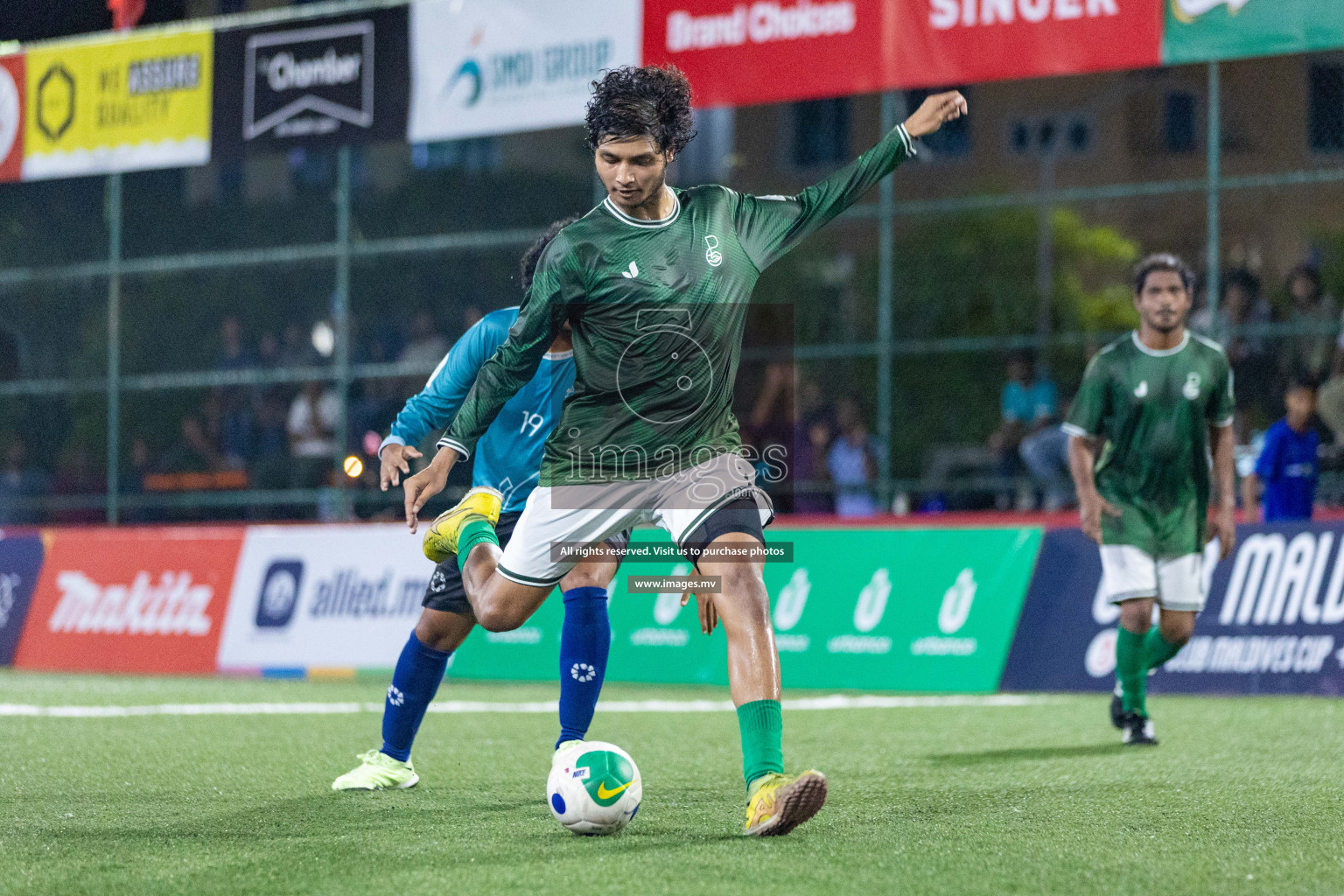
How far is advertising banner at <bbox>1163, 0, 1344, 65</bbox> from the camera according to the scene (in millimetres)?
10023

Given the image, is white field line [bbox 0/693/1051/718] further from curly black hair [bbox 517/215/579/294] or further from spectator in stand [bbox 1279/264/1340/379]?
spectator in stand [bbox 1279/264/1340/379]

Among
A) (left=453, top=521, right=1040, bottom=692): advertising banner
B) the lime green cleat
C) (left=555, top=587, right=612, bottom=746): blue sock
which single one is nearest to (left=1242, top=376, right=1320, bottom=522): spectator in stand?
(left=453, top=521, right=1040, bottom=692): advertising banner

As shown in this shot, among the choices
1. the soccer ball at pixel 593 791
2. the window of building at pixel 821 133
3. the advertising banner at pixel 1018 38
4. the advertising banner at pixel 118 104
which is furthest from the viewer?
the window of building at pixel 821 133

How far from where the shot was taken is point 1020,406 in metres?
16.0

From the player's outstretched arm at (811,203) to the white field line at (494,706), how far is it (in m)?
4.54

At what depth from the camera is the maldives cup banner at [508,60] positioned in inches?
476

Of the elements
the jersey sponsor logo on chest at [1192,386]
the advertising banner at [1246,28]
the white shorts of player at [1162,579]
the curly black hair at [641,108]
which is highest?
→ the advertising banner at [1246,28]

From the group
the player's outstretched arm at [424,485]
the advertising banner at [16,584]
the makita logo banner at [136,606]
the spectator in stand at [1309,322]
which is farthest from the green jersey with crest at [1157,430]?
the advertising banner at [16,584]

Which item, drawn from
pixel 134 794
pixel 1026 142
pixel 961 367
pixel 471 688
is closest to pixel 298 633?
pixel 471 688

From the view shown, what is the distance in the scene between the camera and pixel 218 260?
15750 mm

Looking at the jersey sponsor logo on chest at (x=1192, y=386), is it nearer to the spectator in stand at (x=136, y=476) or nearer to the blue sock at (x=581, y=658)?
the blue sock at (x=581, y=658)

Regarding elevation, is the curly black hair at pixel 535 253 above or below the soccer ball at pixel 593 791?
above

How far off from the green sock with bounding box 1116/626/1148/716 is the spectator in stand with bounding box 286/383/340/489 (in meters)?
9.69

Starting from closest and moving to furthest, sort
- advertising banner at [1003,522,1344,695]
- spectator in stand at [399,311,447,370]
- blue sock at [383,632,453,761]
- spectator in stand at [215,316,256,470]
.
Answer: blue sock at [383,632,453,761] < advertising banner at [1003,522,1344,695] < spectator in stand at [215,316,256,470] < spectator in stand at [399,311,447,370]
